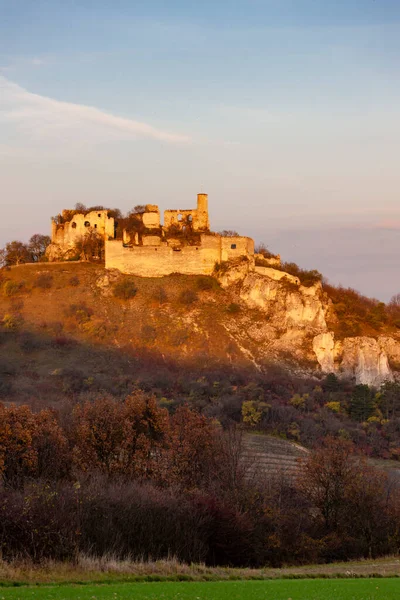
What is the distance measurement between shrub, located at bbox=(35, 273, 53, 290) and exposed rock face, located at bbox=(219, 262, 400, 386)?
50.2 ft

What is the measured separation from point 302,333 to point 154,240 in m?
16.1

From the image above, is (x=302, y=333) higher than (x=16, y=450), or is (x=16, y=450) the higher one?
(x=302, y=333)

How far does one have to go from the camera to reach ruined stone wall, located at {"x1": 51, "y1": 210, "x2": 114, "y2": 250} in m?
80.9

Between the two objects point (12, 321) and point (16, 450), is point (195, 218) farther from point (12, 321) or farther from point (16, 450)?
point (16, 450)

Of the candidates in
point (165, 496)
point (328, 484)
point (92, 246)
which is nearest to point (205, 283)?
point (92, 246)

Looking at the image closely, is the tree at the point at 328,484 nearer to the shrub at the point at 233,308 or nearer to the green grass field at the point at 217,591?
the green grass field at the point at 217,591

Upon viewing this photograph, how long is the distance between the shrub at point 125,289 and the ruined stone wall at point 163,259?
5.25 feet

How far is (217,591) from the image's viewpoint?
62.4ft

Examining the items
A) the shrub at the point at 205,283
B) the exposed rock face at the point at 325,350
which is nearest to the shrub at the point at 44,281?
the shrub at the point at 205,283

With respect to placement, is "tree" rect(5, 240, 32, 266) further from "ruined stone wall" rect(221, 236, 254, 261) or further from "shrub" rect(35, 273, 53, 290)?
"ruined stone wall" rect(221, 236, 254, 261)

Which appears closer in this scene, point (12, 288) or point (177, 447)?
point (177, 447)

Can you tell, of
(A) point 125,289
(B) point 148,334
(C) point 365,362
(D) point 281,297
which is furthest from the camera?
(A) point 125,289

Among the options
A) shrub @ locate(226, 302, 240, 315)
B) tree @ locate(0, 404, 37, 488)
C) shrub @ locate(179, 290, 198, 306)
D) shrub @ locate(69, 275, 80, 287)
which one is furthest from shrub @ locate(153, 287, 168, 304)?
tree @ locate(0, 404, 37, 488)

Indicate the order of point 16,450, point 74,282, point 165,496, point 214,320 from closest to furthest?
point 165,496, point 16,450, point 214,320, point 74,282
